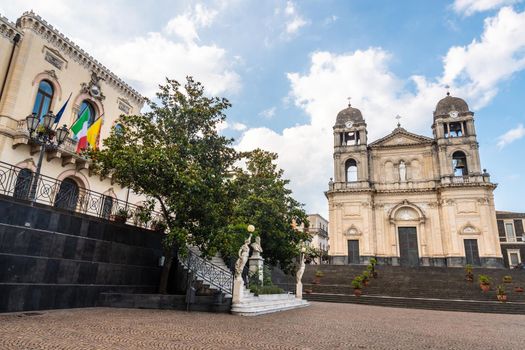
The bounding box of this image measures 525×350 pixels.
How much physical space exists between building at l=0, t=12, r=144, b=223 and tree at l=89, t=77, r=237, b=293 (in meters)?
2.39

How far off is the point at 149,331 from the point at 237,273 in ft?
17.2

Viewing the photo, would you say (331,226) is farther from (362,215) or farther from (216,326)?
(216,326)

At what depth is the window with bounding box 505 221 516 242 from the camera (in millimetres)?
44500

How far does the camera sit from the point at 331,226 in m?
37.5

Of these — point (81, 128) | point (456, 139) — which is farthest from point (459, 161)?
point (81, 128)

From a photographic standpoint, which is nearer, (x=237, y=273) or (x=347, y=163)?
(x=237, y=273)

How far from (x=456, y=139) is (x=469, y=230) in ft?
31.7

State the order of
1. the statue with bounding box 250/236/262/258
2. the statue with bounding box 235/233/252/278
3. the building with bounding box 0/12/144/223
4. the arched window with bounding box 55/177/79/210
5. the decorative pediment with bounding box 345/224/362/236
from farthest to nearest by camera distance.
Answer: the decorative pediment with bounding box 345/224/362/236 < the statue with bounding box 250/236/262/258 < the building with bounding box 0/12/144/223 < the statue with bounding box 235/233/252/278 < the arched window with bounding box 55/177/79/210

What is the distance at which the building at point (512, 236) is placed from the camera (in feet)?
142

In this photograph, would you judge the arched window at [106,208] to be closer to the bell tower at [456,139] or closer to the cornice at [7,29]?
the cornice at [7,29]

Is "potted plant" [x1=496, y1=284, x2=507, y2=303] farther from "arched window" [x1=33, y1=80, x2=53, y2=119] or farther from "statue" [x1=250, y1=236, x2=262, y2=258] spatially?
"arched window" [x1=33, y1=80, x2=53, y2=119]

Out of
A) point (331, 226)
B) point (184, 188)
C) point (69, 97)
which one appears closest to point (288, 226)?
point (184, 188)

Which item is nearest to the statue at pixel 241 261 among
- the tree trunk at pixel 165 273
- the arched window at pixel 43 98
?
the tree trunk at pixel 165 273

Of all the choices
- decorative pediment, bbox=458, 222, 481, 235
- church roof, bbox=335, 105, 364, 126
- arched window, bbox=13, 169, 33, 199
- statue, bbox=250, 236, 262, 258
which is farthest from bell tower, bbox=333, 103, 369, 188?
arched window, bbox=13, 169, 33, 199
